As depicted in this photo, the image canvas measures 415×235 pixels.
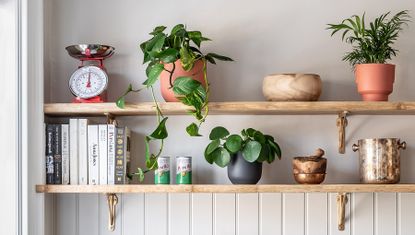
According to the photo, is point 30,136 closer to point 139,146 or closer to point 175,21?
point 139,146

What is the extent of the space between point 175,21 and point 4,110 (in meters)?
0.71

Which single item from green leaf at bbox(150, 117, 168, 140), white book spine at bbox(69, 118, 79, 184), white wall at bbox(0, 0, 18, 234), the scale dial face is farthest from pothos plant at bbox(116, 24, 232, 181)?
white wall at bbox(0, 0, 18, 234)

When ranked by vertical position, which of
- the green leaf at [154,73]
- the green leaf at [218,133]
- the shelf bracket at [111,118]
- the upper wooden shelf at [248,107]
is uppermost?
the green leaf at [154,73]

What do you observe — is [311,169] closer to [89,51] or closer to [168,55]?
[168,55]

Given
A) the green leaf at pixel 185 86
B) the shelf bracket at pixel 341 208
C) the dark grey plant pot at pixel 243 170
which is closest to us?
the green leaf at pixel 185 86

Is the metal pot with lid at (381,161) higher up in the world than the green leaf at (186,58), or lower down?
lower down

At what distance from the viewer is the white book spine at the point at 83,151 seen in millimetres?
2301

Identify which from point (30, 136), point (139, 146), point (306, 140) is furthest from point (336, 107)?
point (30, 136)

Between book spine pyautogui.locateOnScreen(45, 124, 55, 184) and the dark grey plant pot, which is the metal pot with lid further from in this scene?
book spine pyautogui.locateOnScreen(45, 124, 55, 184)

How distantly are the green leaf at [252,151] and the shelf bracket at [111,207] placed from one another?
51cm

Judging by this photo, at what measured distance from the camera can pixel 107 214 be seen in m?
2.45

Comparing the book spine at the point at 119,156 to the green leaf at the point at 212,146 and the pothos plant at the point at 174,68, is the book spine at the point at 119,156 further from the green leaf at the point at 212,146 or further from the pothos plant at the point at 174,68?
the green leaf at the point at 212,146

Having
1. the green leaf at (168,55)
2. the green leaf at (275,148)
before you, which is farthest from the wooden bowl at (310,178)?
the green leaf at (168,55)

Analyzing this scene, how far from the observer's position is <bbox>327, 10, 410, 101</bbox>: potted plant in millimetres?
2270
